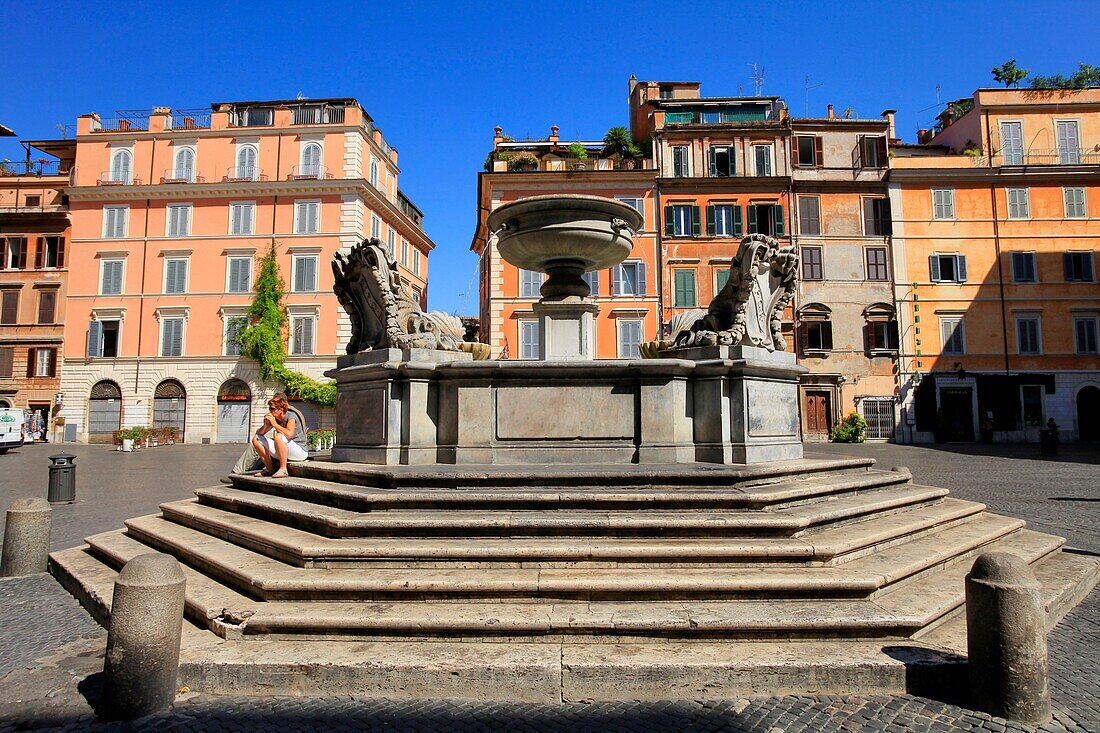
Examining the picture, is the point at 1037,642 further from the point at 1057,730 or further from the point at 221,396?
the point at 221,396

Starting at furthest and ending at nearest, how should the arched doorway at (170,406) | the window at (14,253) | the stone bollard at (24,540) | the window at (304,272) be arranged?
the window at (14,253)
the window at (304,272)
the arched doorway at (170,406)
the stone bollard at (24,540)

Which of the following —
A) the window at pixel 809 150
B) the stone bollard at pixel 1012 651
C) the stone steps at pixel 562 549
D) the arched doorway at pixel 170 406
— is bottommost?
the stone bollard at pixel 1012 651

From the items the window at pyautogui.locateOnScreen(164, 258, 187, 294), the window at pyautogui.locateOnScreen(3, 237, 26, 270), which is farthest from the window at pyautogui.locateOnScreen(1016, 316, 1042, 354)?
the window at pyautogui.locateOnScreen(3, 237, 26, 270)

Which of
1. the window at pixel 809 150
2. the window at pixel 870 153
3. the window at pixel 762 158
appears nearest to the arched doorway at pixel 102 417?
the window at pixel 762 158

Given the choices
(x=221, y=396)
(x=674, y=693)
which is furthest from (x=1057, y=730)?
(x=221, y=396)

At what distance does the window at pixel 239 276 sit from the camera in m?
39.1

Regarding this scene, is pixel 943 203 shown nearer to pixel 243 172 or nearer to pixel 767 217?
pixel 767 217

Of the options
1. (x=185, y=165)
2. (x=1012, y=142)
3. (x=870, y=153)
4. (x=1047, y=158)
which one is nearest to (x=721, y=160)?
(x=870, y=153)

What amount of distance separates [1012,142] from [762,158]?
1373 cm

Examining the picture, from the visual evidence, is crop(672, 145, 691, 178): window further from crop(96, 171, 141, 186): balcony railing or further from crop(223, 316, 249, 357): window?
crop(96, 171, 141, 186): balcony railing

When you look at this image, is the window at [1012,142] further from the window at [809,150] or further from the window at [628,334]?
→ the window at [628,334]

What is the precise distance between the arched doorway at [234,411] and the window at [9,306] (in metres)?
16.0

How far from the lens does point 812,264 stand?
3812 cm

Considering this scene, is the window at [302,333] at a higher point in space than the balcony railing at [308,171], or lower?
lower
